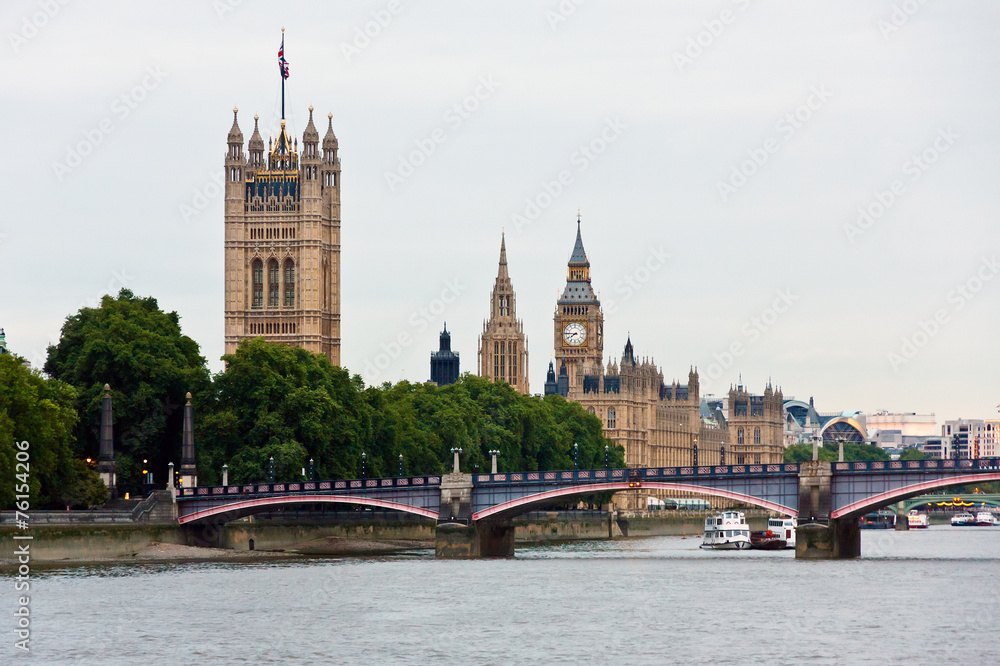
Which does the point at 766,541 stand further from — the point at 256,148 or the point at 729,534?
the point at 256,148

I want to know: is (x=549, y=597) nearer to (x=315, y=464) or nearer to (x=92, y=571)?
(x=92, y=571)

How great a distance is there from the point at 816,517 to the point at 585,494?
10.7m

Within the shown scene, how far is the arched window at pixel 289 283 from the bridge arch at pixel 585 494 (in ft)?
272

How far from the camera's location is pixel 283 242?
590 ft

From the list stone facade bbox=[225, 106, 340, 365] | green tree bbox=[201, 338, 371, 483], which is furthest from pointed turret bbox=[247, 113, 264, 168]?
green tree bbox=[201, 338, 371, 483]

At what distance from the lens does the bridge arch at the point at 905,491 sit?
89.9 meters

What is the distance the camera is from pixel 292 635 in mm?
59219

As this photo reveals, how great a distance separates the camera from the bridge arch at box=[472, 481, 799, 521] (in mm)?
93812

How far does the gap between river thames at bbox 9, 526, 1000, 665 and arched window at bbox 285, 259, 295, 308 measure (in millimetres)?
88617

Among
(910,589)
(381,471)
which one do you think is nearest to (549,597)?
(910,589)

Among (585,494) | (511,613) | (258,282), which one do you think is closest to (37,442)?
(585,494)

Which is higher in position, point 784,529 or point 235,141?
point 235,141

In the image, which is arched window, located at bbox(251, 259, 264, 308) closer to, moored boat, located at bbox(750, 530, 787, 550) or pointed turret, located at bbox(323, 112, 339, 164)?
pointed turret, located at bbox(323, 112, 339, 164)

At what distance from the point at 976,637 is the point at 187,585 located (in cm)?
2972
